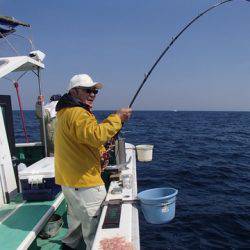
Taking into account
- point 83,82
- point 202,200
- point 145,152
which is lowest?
point 202,200

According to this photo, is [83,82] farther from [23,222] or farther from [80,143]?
[23,222]

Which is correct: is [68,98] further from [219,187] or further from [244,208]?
[219,187]

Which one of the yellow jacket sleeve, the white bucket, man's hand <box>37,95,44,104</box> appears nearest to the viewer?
the yellow jacket sleeve

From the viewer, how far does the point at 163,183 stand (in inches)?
420

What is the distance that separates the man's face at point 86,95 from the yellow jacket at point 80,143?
6.4 inches

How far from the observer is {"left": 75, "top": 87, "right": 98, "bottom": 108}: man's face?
3457 millimetres

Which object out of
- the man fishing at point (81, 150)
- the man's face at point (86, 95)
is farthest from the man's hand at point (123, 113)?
the man's face at point (86, 95)

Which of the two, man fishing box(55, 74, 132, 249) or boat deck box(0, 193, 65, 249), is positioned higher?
man fishing box(55, 74, 132, 249)

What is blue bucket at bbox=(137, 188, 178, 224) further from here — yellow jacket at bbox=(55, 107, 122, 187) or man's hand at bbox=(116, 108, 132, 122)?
man's hand at bbox=(116, 108, 132, 122)

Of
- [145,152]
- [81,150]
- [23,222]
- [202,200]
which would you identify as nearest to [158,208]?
[81,150]

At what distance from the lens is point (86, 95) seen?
3.49 metres

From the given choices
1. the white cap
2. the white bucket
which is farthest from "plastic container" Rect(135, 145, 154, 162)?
the white cap

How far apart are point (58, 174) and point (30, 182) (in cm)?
109

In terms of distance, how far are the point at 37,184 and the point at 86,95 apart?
1683 mm
